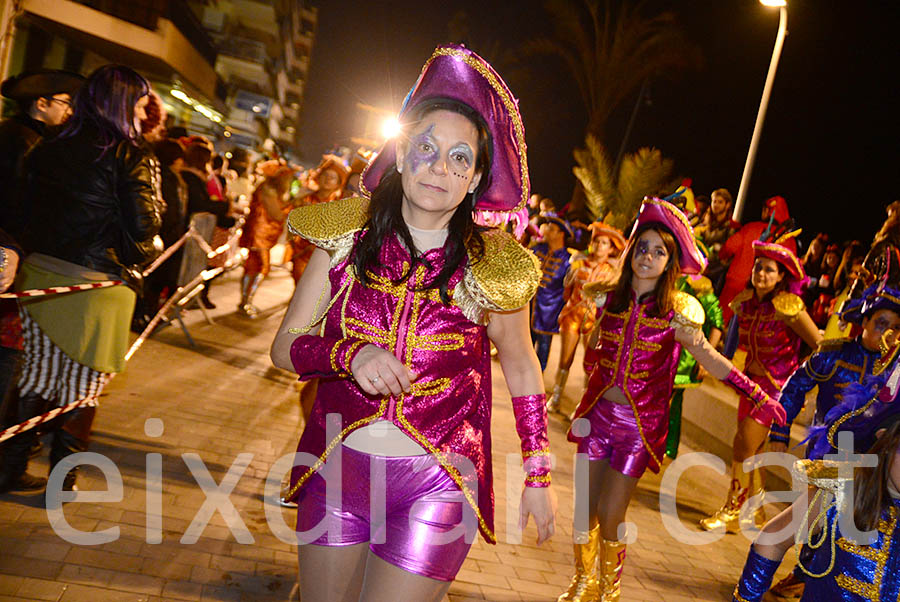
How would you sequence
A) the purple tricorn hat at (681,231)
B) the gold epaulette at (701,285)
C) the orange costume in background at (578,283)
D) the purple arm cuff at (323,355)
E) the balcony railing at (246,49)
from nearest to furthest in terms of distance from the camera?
the purple arm cuff at (323,355)
the purple tricorn hat at (681,231)
the gold epaulette at (701,285)
the orange costume in background at (578,283)
the balcony railing at (246,49)

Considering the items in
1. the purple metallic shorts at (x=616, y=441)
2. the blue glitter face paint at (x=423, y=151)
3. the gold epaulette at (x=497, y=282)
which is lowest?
the purple metallic shorts at (x=616, y=441)

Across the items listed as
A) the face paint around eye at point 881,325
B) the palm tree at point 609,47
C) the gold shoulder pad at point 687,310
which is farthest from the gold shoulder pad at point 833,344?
the palm tree at point 609,47

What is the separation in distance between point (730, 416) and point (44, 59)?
18.5 metres

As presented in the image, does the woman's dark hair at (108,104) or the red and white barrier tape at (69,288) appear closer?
the red and white barrier tape at (69,288)

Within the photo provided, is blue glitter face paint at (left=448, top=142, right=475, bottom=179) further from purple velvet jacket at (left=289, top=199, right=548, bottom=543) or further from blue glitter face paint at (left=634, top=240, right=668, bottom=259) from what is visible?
blue glitter face paint at (left=634, top=240, right=668, bottom=259)

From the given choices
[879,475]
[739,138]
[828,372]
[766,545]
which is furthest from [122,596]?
[739,138]

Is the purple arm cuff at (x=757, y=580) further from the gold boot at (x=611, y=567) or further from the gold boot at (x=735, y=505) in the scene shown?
the gold boot at (x=735, y=505)

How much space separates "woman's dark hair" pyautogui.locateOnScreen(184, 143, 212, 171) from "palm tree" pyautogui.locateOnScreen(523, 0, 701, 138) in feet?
44.3

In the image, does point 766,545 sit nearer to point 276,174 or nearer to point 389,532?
point 389,532

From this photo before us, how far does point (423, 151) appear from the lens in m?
2.42

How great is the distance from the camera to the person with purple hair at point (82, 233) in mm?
3912

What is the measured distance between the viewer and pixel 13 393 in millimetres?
4016

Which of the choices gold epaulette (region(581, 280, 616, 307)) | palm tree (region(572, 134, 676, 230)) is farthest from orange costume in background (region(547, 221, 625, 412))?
palm tree (region(572, 134, 676, 230))

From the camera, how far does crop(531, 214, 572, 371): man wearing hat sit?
36.8 ft
